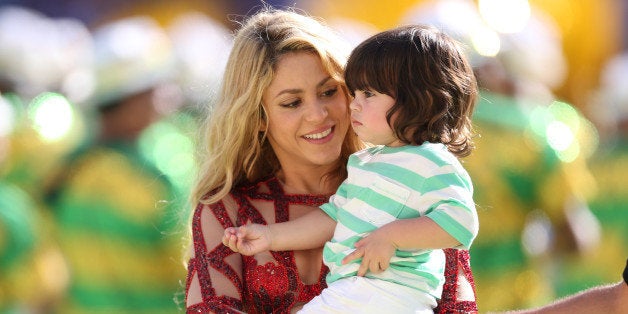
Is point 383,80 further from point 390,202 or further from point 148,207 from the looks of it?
point 148,207

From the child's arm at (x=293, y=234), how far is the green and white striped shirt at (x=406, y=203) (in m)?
0.17

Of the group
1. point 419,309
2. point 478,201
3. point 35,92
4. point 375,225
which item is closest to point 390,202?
point 375,225

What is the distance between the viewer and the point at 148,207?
5516 mm

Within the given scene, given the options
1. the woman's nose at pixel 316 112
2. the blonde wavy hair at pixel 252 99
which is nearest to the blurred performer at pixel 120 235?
the blonde wavy hair at pixel 252 99

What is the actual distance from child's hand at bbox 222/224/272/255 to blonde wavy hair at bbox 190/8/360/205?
→ 276 mm

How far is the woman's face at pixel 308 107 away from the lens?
3.51 meters

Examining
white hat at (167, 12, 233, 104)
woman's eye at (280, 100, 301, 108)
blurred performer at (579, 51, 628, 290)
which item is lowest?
blurred performer at (579, 51, 628, 290)

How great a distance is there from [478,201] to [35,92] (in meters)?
2.44

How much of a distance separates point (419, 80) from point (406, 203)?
0.29m

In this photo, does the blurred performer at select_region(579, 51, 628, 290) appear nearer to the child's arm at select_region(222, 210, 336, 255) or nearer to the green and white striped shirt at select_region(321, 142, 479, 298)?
the child's arm at select_region(222, 210, 336, 255)

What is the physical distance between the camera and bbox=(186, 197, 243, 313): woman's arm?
3379 mm

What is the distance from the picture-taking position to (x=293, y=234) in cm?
338

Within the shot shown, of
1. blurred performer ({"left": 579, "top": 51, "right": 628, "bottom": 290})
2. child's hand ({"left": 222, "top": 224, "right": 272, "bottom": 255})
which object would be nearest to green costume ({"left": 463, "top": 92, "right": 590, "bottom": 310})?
blurred performer ({"left": 579, "top": 51, "right": 628, "bottom": 290})

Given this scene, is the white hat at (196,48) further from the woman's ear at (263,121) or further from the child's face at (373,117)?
the child's face at (373,117)
